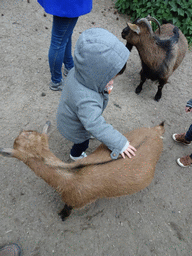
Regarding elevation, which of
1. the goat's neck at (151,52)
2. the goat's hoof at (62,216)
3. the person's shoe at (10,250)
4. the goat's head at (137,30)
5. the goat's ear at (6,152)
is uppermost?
the goat's head at (137,30)

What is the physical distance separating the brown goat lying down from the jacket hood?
2.48ft

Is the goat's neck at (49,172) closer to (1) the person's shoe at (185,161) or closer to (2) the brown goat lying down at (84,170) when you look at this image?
(2) the brown goat lying down at (84,170)

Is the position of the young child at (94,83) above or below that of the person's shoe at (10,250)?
above

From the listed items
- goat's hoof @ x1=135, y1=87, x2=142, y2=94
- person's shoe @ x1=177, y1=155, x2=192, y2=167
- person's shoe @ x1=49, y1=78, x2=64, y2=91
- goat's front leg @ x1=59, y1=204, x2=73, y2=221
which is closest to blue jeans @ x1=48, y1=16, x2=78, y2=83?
person's shoe @ x1=49, y1=78, x2=64, y2=91

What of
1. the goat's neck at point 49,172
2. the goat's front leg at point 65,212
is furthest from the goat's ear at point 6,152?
the goat's front leg at point 65,212

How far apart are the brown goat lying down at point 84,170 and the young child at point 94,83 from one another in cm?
12

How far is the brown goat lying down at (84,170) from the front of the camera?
1.63 metres

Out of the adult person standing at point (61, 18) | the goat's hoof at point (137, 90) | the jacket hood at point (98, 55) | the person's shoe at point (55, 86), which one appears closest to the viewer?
the jacket hood at point (98, 55)

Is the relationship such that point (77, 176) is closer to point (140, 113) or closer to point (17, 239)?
point (17, 239)

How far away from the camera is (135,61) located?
4.66 meters

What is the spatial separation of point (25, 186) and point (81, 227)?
900mm

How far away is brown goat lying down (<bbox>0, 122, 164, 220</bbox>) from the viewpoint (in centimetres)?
163

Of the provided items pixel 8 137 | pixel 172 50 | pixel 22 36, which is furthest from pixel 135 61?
pixel 8 137

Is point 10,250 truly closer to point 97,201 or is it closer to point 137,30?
point 97,201
